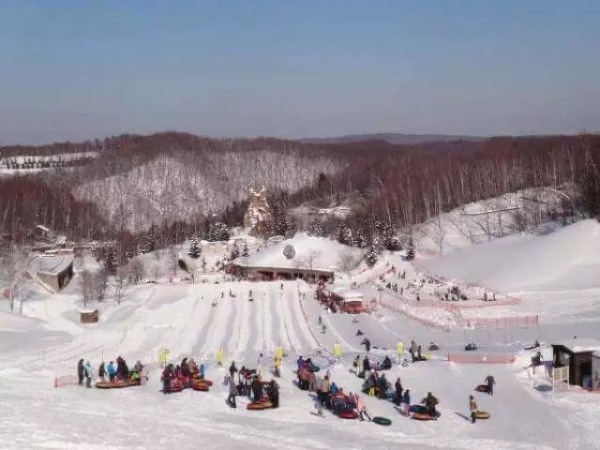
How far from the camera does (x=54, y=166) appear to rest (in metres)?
134

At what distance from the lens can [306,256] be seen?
53.3 m

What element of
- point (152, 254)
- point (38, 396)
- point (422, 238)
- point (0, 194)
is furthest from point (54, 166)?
point (38, 396)

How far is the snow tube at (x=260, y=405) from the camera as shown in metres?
15.0

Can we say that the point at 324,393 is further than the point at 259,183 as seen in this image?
No

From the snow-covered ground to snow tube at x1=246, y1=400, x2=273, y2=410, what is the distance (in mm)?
189

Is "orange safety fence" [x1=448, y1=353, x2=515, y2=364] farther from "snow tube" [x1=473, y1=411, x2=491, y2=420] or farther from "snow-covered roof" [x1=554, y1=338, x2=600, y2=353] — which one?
"snow tube" [x1=473, y1=411, x2=491, y2=420]

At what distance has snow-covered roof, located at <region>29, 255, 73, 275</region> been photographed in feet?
148

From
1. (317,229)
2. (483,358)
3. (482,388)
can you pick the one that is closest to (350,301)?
(483,358)

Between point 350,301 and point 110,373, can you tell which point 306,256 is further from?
point 110,373

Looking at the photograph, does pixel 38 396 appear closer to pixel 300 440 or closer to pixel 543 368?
pixel 300 440

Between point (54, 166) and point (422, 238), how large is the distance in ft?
318

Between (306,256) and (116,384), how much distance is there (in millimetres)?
36869

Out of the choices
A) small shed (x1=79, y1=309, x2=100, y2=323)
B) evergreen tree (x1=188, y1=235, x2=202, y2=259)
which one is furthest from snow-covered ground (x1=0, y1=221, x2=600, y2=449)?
evergreen tree (x1=188, y1=235, x2=202, y2=259)

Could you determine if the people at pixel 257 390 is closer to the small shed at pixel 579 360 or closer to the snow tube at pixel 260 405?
the snow tube at pixel 260 405
